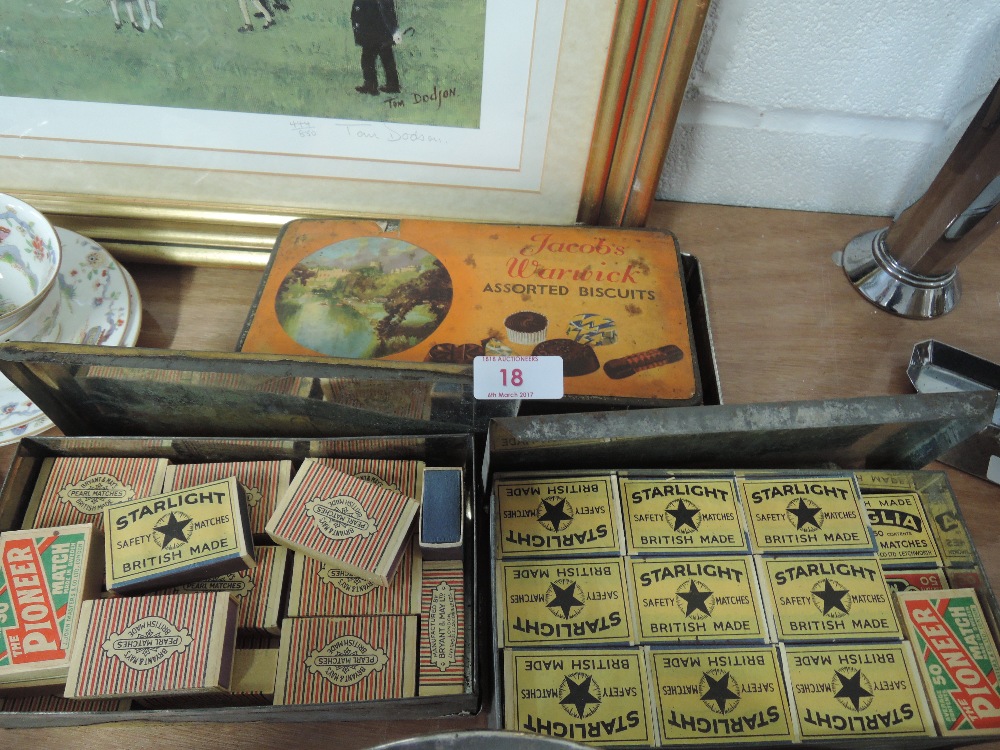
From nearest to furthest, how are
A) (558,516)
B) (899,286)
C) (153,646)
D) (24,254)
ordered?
(153,646), (558,516), (24,254), (899,286)

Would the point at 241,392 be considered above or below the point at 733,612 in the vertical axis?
above

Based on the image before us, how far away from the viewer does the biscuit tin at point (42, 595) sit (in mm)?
586

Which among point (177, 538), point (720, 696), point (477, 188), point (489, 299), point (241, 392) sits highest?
point (477, 188)

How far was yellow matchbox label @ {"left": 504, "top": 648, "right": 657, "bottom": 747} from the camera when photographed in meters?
0.59

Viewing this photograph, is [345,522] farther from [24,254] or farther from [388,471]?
[24,254]

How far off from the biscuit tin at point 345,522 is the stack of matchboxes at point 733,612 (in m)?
0.10

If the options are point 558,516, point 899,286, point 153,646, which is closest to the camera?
point 153,646

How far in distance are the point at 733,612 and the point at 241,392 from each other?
510 millimetres

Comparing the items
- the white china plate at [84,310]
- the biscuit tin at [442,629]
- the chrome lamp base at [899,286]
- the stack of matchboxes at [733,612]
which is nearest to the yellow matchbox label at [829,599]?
the stack of matchboxes at [733,612]

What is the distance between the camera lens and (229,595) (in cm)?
60

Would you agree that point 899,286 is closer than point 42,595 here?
No

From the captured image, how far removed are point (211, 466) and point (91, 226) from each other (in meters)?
0.45

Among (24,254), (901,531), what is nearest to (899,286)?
(901,531)

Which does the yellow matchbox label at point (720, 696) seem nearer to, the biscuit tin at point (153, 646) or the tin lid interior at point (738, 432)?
the tin lid interior at point (738, 432)
